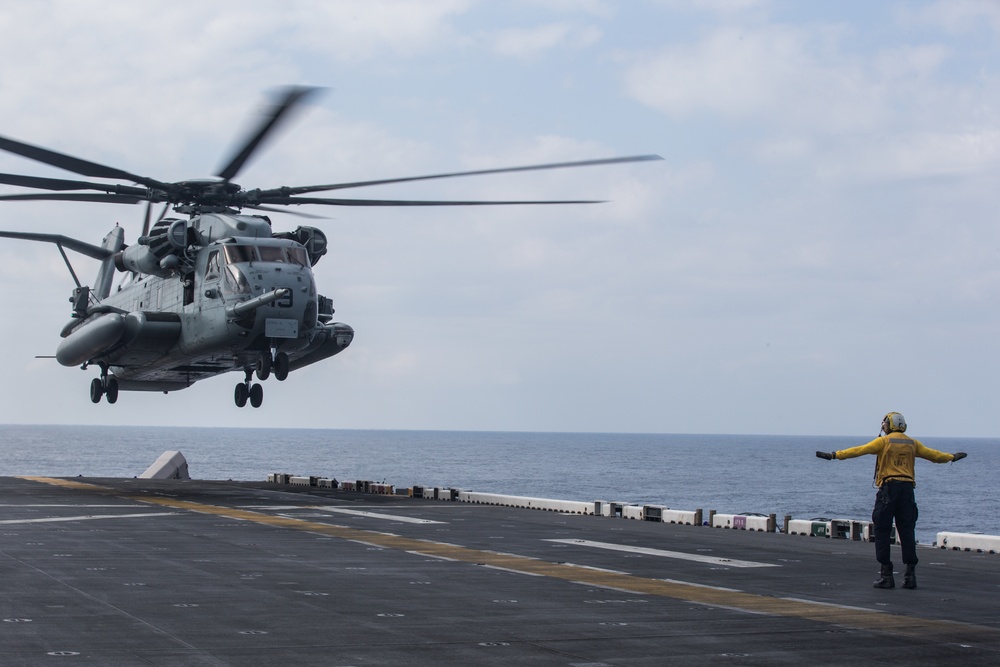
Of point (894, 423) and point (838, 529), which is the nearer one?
point (894, 423)

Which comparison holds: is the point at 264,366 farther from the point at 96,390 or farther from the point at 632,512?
the point at 632,512

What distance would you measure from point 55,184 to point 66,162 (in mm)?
1709

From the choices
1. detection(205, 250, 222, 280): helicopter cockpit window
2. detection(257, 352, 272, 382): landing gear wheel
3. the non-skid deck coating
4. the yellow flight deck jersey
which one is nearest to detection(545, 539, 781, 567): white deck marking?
the non-skid deck coating

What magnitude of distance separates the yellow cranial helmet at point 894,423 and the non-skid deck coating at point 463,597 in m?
2.03

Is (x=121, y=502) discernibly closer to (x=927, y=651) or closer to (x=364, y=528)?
(x=364, y=528)

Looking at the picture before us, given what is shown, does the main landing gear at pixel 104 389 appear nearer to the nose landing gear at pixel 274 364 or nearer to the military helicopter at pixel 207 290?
the military helicopter at pixel 207 290

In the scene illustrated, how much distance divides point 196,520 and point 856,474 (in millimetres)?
140771

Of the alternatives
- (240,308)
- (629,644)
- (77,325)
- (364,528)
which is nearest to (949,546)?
(364,528)

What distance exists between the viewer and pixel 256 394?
3381cm

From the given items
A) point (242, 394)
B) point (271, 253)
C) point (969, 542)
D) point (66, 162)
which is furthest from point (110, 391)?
point (969, 542)

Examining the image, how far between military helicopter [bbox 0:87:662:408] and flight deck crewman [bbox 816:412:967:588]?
12592 millimetres

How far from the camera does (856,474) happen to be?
501ft

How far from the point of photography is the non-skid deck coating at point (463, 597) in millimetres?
9367

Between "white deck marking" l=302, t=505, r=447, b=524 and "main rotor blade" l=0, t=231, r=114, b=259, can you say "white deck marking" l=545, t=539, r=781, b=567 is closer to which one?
"white deck marking" l=302, t=505, r=447, b=524
